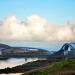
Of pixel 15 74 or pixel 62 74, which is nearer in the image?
pixel 62 74

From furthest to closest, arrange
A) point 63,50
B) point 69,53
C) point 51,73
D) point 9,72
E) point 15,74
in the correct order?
point 63,50 < point 69,53 < point 9,72 < point 15,74 < point 51,73

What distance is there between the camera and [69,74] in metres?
70.9

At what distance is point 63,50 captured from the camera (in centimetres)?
19500

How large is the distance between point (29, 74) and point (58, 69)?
7605 mm

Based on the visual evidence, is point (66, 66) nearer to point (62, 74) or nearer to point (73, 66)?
point (73, 66)

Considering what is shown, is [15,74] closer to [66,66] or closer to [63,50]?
[66,66]

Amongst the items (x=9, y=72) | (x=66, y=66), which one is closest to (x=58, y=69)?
(x=66, y=66)

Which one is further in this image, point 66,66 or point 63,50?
point 63,50

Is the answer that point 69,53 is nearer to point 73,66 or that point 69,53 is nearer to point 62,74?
point 73,66

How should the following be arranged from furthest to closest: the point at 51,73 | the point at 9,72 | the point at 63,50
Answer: the point at 63,50, the point at 9,72, the point at 51,73

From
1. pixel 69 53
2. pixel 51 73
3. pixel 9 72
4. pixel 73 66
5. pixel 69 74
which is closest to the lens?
pixel 69 74

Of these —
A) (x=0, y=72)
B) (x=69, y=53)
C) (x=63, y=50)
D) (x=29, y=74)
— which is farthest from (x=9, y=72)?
(x=63, y=50)

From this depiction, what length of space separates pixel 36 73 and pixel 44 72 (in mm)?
2064

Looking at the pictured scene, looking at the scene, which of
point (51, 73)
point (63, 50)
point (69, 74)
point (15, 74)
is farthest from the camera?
point (63, 50)
